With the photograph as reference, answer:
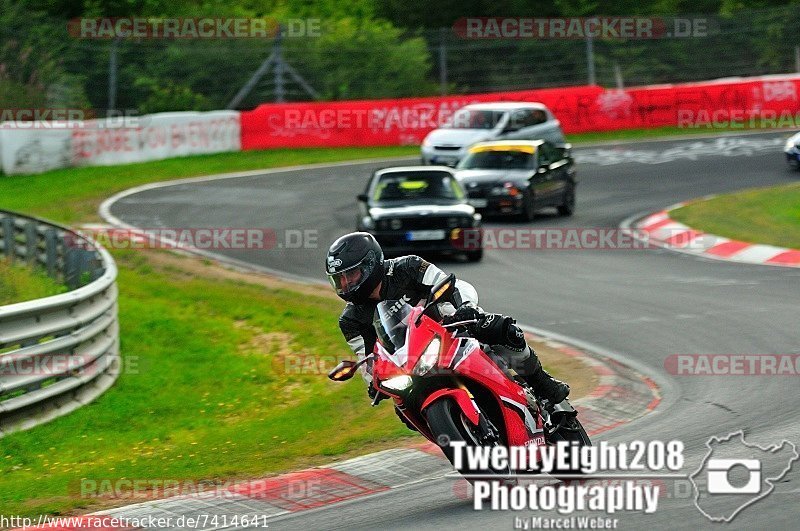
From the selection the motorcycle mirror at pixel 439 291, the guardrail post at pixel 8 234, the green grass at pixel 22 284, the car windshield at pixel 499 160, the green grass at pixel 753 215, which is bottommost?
the green grass at pixel 753 215

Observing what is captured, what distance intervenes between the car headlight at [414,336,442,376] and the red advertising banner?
1059 inches

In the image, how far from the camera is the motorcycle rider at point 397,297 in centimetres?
721

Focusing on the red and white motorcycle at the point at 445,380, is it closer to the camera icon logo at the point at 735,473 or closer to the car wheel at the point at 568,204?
the camera icon logo at the point at 735,473

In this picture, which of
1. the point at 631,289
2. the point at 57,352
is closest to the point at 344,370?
the point at 57,352

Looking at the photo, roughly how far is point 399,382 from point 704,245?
1402 centimetres

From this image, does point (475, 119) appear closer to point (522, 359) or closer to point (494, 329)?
point (522, 359)

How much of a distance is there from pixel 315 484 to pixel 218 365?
524 centimetres

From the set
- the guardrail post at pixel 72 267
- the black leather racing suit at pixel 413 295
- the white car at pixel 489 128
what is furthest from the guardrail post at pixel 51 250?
the white car at pixel 489 128

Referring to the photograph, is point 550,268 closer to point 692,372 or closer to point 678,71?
point 692,372

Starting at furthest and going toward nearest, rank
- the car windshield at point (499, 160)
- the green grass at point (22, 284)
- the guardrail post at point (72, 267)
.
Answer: the car windshield at point (499, 160) → the guardrail post at point (72, 267) → the green grass at point (22, 284)

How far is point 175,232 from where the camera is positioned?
22328mm

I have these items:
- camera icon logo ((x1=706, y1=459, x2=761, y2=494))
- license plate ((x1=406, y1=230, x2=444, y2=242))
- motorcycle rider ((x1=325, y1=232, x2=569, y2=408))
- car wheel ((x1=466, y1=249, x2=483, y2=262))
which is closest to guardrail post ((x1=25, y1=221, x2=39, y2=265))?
license plate ((x1=406, y1=230, x2=444, y2=242))

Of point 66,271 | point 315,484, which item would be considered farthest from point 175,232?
point 315,484

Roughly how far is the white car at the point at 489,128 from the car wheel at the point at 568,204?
3887mm
